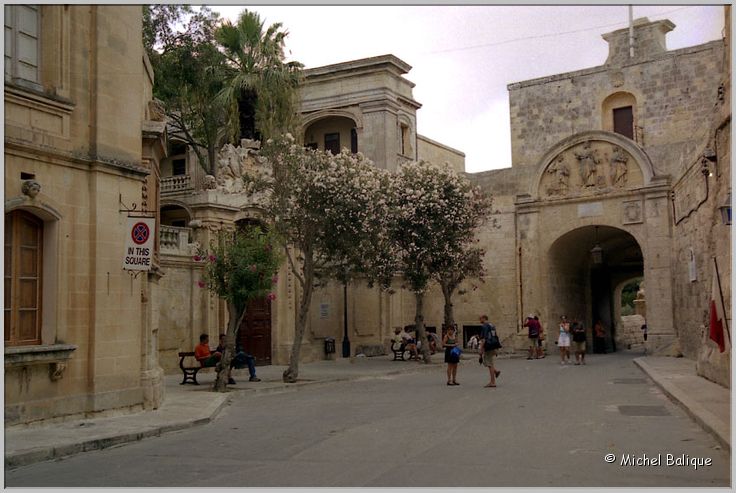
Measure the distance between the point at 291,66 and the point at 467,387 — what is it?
682 inches

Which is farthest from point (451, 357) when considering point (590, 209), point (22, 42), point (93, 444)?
point (590, 209)

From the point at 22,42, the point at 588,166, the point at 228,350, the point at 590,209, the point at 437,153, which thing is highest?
the point at 437,153

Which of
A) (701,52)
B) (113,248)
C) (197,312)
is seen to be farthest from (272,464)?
(701,52)

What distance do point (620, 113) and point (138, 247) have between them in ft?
98.1

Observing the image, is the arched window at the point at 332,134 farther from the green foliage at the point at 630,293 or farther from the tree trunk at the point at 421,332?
the green foliage at the point at 630,293

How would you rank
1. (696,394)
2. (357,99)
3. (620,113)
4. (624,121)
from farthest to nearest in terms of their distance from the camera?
1. (620,113)
2. (624,121)
3. (357,99)
4. (696,394)

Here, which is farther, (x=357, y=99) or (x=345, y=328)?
(x=357, y=99)

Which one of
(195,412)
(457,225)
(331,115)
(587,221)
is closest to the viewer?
(195,412)

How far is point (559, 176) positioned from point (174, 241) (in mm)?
17257

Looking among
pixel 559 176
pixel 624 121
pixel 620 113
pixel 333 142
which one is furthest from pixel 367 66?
pixel 624 121

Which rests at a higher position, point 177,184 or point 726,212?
point 177,184

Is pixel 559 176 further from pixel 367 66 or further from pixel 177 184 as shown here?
pixel 177 184

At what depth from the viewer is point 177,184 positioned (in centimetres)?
2652

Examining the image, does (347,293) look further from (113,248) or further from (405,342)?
(113,248)
